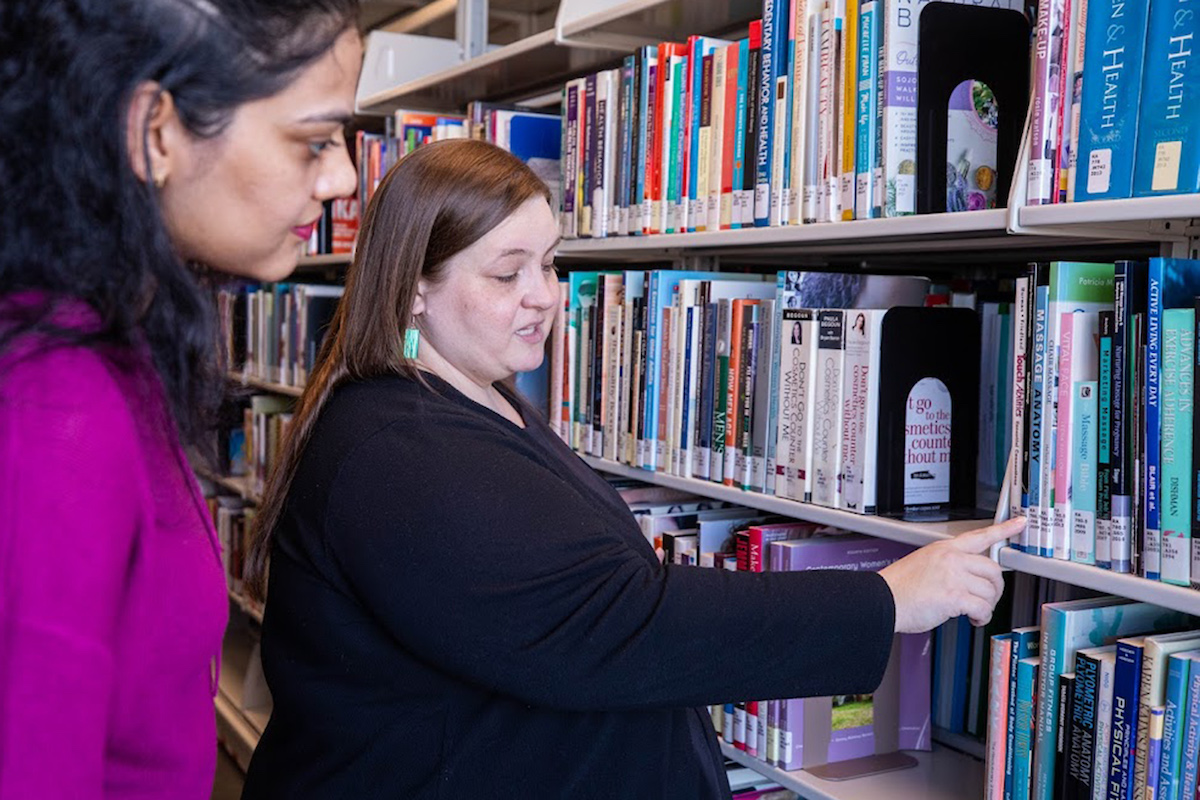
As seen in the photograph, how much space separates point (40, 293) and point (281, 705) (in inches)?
29.8

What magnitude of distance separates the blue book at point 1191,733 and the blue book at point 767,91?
818 millimetres

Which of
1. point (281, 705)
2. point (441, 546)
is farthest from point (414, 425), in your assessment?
point (281, 705)

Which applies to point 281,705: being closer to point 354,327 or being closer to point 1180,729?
point 354,327

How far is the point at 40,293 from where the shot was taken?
0.69m

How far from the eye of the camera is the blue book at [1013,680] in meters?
1.34

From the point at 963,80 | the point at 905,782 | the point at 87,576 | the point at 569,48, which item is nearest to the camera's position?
the point at 87,576

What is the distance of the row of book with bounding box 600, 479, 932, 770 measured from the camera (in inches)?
66.2

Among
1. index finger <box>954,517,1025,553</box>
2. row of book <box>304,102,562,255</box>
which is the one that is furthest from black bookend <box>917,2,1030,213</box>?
row of book <box>304,102,562,255</box>

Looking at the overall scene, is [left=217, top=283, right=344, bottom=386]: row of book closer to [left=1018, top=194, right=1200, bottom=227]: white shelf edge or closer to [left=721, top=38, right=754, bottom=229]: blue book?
[left=721, top=38, right=754, bottom=229]: blue book

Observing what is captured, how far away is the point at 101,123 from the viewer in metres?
0.67

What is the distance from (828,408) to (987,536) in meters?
0.34

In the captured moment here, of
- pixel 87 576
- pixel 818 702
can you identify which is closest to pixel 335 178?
pixel 87 576

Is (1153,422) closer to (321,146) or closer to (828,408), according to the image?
(828,408)

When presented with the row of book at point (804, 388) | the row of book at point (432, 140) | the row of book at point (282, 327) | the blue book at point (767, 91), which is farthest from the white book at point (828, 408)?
the row of book at point (282, 327)
